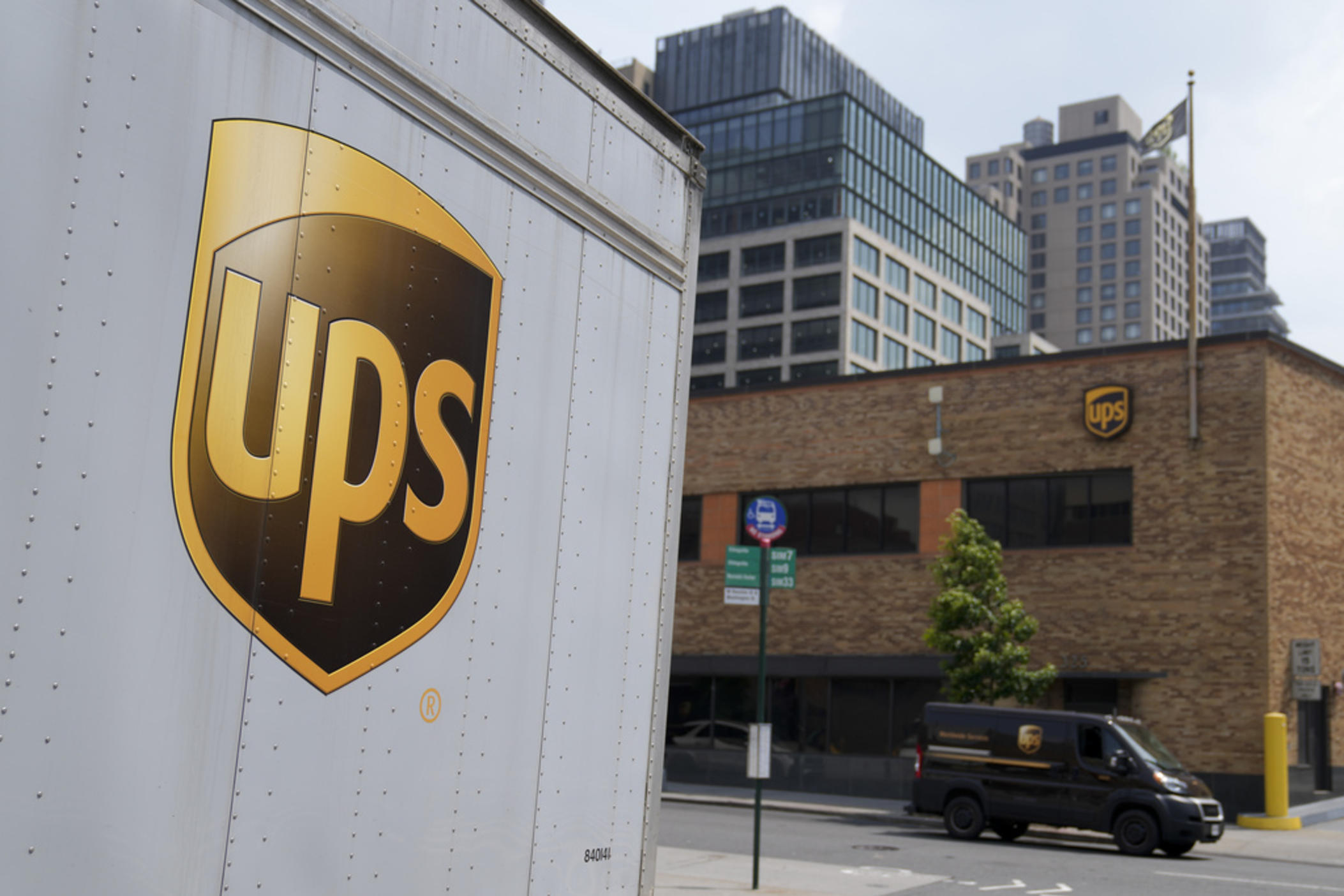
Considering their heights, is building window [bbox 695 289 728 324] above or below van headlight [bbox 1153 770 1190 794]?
above

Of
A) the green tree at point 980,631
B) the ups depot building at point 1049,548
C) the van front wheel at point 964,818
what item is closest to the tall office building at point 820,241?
the ups depot building at point 1049,548

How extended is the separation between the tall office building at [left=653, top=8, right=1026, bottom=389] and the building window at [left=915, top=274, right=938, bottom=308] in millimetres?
95

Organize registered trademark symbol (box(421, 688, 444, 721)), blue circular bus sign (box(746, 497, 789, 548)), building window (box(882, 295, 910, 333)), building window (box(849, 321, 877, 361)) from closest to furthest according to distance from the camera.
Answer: registered trademark symbol (box(421, 688, 444, 721)), blue circular bus sign (box(746, 497, 789, 548)), building window (box(849, 321, 877, 361)), building window (box(882, 295, 910, 333))

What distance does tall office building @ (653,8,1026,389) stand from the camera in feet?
275

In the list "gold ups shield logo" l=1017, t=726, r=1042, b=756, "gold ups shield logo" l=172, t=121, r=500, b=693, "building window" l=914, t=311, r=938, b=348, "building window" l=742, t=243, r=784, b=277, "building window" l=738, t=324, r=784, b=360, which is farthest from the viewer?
"building window" l=914, t=311, r=938, b=348

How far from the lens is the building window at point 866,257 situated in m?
84.4

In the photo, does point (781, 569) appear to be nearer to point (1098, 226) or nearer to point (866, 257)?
point (866, 257)

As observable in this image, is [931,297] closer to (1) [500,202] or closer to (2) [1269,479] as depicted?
(2) [1269,479]

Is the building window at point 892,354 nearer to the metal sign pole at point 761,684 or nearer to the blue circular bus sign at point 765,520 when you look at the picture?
the blue circular bus sign at point 765,520

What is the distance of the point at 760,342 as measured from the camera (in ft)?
280

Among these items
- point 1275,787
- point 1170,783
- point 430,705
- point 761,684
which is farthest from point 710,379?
point 430,705

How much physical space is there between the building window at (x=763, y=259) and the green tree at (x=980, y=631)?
64540 millimetres

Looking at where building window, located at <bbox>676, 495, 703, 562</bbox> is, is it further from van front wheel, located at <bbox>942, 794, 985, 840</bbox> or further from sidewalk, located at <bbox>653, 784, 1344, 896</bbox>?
van front wheel, located at <bbox>942, 794, 985, 840</bbox>

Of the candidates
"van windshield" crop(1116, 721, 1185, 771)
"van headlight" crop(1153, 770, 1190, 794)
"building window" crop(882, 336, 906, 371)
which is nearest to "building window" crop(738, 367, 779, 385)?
"building window" crop(882, 336, 906, 371)
